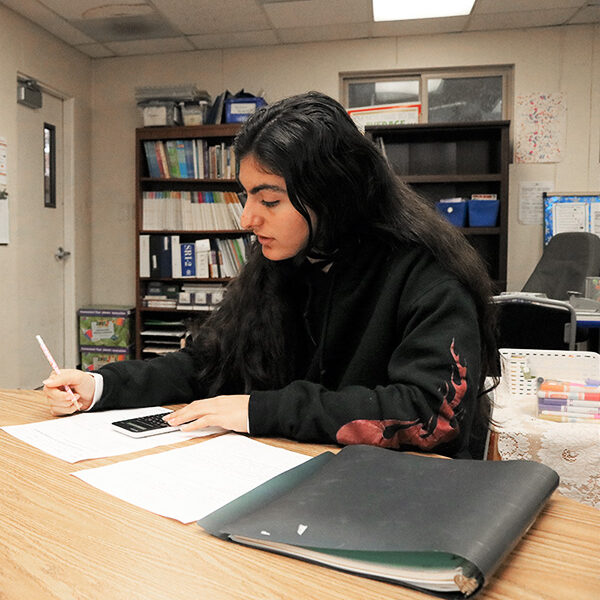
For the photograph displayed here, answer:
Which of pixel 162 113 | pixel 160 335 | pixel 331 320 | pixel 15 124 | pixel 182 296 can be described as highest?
pixel 162 113

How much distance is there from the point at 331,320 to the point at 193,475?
Result: 1.58 feet

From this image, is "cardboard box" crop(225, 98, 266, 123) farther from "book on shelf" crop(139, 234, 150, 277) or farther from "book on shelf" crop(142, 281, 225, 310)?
"book on shelf" crop(142, 281, 225, 310)

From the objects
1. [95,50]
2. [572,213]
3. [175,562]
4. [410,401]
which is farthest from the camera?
[95,50]

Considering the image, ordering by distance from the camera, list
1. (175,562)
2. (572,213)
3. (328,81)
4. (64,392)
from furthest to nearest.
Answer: (328,81) < (572,213) < (64,392) < (175,562)

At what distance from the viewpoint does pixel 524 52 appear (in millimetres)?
4262

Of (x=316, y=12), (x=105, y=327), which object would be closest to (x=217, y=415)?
(x=316, y=12)

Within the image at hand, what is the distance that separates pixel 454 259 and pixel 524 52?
3.89m

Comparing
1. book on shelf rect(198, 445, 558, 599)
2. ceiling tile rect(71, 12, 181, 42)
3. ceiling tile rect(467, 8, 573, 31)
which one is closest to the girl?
book on shelf rect(198, 445, 558, 599)

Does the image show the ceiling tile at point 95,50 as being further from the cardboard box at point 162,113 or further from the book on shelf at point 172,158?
the book on shelf at point 172,158

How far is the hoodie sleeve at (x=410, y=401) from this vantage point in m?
0.86

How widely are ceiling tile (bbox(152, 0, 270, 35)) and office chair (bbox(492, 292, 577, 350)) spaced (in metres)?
2.64

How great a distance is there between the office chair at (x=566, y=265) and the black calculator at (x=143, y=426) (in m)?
3.27

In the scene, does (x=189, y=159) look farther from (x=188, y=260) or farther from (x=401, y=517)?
→ (x=401, y=517)

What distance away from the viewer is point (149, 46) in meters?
4.53
